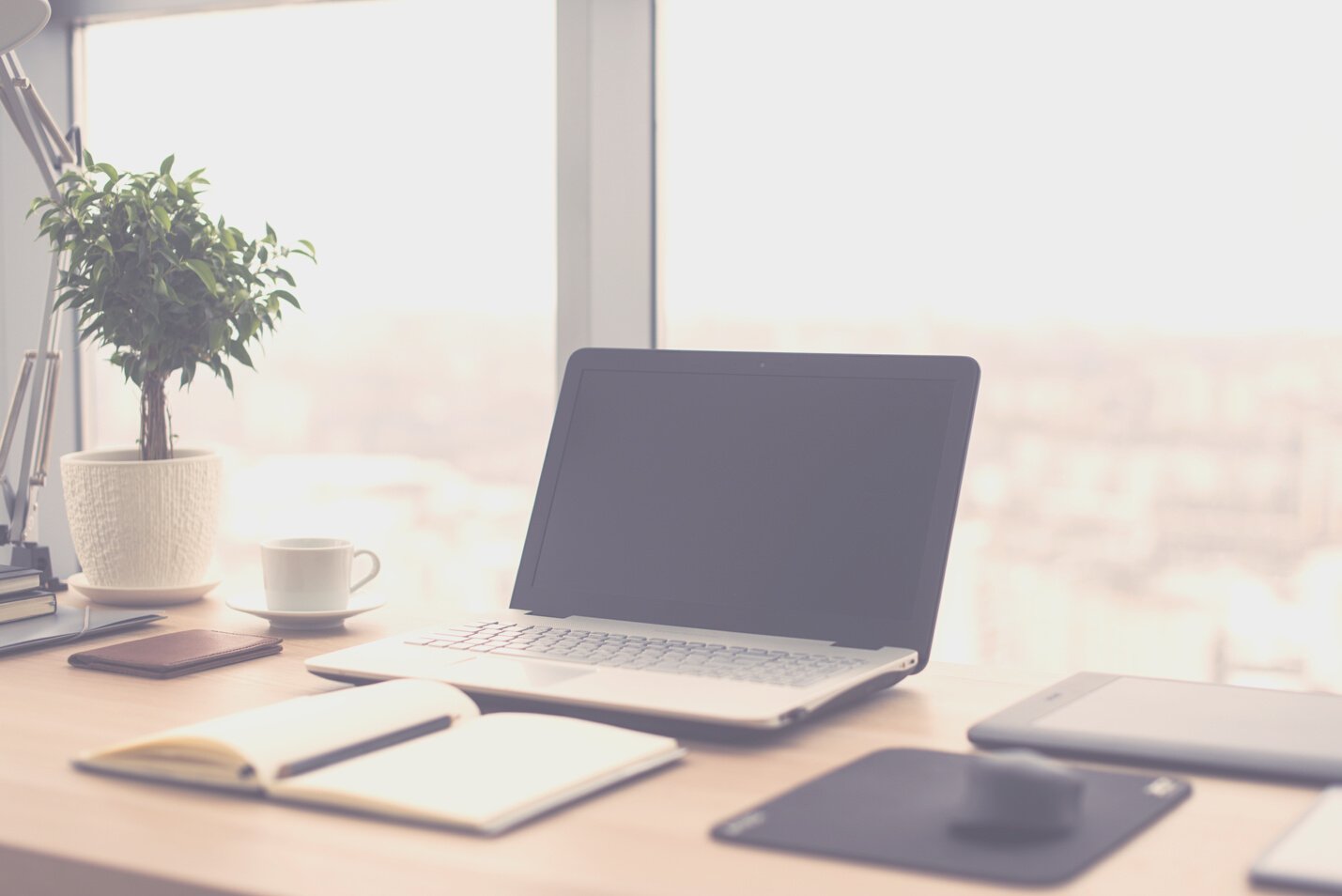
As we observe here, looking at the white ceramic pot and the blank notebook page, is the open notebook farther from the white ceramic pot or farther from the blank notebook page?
the white ceramic pot

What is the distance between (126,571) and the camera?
4.81ft

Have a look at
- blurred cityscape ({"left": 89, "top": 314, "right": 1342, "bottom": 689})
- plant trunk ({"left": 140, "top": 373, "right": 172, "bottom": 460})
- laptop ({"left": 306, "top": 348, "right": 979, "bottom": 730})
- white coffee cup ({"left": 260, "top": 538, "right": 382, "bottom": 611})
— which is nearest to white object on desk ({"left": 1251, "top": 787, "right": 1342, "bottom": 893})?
laptop ({"left": 306, "top": 348, "right": 979, "bottom": 730})

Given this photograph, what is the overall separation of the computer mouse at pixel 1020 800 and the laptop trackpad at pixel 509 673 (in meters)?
0.37

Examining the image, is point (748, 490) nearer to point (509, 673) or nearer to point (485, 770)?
point (509, 673)

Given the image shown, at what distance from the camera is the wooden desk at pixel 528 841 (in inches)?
26.9

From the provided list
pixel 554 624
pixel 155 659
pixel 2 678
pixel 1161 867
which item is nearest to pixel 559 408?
pixel 554 624

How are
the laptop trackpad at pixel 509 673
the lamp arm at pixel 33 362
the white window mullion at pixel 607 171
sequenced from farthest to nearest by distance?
the white window mullion at pixel 607 171 < the lamp arm at pixel 33 362 < the laptop trackpad at pixel 509 673

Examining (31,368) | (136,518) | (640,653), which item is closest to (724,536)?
(640,653)

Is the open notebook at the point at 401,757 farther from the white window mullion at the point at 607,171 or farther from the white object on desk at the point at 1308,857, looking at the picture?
the white window mullion at the point at 607,171

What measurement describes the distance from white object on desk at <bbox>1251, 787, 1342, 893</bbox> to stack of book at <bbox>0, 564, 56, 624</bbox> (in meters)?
1.09

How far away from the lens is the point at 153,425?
1.51m

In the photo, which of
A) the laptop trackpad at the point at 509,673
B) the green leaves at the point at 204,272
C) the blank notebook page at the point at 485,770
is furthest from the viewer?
the green leaves at the point at 204,272

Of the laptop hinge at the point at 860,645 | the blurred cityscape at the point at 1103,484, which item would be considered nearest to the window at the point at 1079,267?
the blurred cityscape at the point at 1103,484

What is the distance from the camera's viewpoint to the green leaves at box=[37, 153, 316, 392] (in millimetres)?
1440
